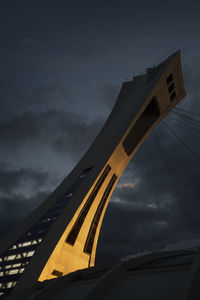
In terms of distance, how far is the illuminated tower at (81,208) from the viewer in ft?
64.4

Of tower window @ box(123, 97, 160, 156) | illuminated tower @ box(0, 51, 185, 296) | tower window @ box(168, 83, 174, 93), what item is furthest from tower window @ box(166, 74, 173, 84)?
tower window @ box(123, 97, 160, 156)

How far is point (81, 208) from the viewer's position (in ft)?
73.9

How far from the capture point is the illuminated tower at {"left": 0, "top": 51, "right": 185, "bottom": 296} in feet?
64.4

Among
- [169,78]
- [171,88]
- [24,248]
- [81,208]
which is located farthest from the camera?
[171,88]

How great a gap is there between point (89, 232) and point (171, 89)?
61.8 feet

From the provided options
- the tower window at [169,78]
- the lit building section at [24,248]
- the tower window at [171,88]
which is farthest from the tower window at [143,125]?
the lit building section at [24,248]

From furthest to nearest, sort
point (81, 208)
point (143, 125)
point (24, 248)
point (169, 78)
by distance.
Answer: point (143, 125), point (169, 78), point (81, 208), point (24, 248)

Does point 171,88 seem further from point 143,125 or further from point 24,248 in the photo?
point 24,248

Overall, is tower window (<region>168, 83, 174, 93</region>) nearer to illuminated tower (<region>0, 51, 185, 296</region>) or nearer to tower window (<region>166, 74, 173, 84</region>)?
illuminated tower (<region>0, 51, 185, 296</region>)

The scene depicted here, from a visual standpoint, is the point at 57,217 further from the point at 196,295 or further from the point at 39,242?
the point at 196,295

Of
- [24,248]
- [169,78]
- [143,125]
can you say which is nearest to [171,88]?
[169,78]

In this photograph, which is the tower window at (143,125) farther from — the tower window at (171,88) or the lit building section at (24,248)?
the lit building section at (24,248)

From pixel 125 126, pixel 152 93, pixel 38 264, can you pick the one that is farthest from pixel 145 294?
pixel 152 93

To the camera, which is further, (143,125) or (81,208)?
(143,125)
